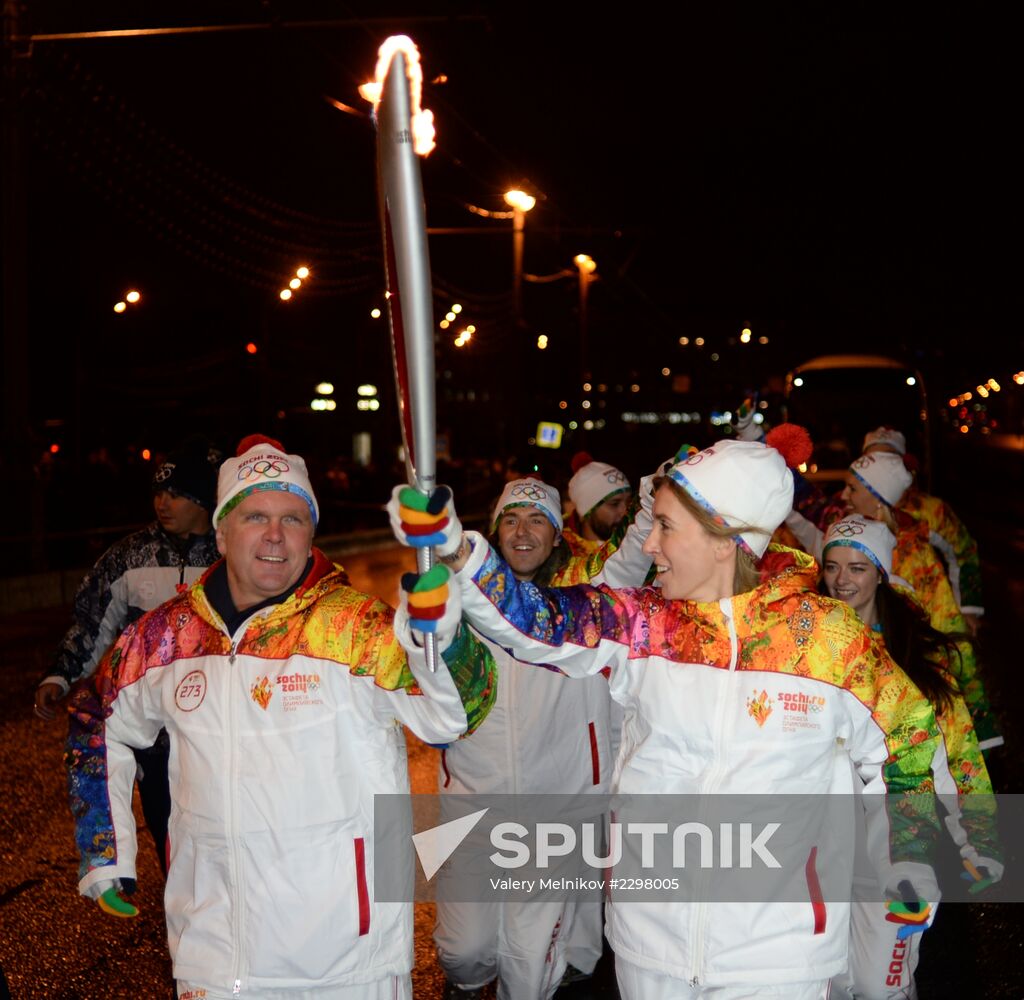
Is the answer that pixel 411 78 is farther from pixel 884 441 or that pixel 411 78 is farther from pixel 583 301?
pixel 583 301

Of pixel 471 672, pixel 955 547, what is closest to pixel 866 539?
pixel 471 672

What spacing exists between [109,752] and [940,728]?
228cm

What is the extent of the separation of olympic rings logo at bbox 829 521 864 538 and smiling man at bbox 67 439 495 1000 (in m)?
2.07

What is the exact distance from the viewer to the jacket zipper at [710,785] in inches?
108

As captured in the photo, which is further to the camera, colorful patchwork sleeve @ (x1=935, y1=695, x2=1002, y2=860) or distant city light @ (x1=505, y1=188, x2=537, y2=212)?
distant city light @ (x1=505, y1=188, x2=537, y2=212)

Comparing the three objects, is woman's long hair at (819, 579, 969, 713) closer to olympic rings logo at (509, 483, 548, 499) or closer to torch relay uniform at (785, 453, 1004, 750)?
torch relay uniform at (785, 453, 1004, 750)

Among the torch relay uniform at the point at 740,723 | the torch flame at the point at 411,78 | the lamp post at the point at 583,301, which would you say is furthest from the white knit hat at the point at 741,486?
the lamp post at the point at 583,301

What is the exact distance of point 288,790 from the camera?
112 inches

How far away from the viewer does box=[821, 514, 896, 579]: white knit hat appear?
439cm

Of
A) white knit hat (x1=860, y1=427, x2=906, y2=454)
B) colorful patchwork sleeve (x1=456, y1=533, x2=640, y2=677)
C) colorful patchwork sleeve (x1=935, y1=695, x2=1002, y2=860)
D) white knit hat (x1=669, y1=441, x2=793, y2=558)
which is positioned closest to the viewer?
colorful patchwork sleeve (x1=456, y1=533, x2=640, y2=677)

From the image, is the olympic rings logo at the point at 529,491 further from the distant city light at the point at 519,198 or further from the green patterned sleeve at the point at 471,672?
the distant city light at the point at 519,198

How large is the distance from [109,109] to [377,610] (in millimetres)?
11264

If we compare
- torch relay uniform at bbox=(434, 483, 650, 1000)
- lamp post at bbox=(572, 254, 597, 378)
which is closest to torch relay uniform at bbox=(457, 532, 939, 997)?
torch relay uniform at bbox=(434, 483, 650, 1000)

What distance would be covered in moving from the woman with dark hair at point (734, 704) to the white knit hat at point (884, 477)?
3.72m
